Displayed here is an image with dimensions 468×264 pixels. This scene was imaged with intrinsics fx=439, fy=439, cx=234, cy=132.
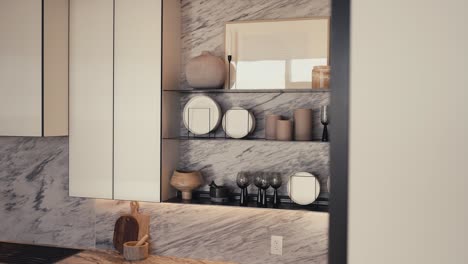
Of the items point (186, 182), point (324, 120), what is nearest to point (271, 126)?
point (324, 120)

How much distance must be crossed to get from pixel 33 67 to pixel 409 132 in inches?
87.6

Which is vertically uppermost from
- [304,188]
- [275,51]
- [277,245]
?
[275,51]

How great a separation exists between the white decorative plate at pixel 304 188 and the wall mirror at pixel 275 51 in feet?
1.58

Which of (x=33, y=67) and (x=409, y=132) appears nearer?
(x=409, y=132)

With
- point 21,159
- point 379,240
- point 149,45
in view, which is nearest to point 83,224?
point 21,159

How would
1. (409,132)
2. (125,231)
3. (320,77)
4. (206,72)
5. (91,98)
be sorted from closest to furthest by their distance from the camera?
(409,132), (320,77), (206,72), (91,98), (125,231)

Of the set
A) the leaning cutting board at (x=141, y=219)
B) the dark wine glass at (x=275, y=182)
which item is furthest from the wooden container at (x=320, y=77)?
the leaning cutting board at (x=141, y=219)

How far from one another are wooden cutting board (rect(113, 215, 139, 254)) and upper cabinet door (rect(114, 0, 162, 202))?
0.90ft

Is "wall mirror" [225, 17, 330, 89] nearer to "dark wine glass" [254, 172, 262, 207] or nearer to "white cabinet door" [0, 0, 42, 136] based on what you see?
"dark wine glass" [254, 172, 262, 207]

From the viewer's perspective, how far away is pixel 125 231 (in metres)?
2.63

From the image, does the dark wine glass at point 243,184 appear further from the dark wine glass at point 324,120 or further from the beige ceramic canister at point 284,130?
the dark wine glass at point 324,120

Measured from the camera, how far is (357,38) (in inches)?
30.0

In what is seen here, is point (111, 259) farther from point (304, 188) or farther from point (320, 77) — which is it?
point (320, 77)

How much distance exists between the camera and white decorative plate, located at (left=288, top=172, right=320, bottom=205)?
7.44ft
